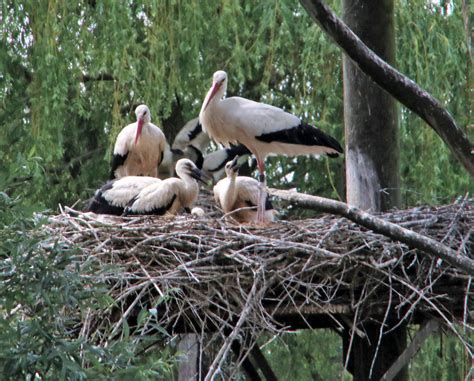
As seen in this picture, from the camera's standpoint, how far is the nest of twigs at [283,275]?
6270 millimetres

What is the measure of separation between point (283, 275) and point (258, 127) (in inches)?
88.7

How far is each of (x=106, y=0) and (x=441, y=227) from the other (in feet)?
9.90

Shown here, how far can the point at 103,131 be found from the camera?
10.6 metres

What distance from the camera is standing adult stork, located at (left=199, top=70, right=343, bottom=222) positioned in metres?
8.27

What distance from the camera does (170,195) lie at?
26.9 feet

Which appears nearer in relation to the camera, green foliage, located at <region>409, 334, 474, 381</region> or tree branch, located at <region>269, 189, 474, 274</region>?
tree branch, located at <region>269, 189, 474, 274</region>

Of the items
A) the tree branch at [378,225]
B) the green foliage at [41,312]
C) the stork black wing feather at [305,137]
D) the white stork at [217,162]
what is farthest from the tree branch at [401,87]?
the white stork at [217,162]

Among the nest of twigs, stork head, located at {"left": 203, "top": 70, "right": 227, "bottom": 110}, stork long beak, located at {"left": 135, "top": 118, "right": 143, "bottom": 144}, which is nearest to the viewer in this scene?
the nest of twigs

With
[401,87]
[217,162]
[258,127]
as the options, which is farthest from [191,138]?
[401,87]

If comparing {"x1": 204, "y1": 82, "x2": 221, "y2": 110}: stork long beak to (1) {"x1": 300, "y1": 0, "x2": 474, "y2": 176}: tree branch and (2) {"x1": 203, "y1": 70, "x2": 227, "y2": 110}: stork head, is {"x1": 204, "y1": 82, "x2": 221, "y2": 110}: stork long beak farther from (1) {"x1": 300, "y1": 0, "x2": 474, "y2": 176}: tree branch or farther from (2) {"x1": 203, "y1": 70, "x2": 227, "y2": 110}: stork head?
(1) {"x1": 300, "y1": 0, "x2": 474, "y2": 176}: tree branch

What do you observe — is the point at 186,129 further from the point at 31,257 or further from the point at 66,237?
the point at 31,257

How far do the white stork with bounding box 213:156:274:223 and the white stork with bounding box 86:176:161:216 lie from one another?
537 mm

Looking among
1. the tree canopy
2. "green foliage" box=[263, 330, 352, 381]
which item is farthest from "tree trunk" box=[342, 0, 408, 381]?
"green foliage" box=[263, 330, 352, 381]

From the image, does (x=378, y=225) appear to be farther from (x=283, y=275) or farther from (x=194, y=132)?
(x=194, y=132)
